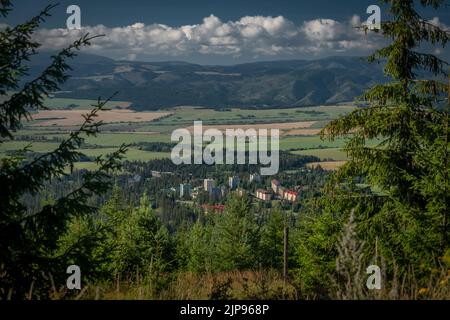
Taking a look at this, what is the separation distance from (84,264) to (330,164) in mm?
100621

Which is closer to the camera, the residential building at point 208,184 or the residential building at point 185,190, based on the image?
the residential building at point 185,190

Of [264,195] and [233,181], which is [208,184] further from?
[264,195]

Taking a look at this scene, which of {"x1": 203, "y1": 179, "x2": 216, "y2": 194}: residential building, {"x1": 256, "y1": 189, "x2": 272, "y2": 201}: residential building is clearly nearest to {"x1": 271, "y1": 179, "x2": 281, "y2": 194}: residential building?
{"x1": 256, "y1": 189, "x2": 272, "y2": 201}: residential building

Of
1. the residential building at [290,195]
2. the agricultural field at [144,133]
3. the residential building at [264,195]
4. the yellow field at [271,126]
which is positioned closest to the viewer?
the residential building at [290,195]

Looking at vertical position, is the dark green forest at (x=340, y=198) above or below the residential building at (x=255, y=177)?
above

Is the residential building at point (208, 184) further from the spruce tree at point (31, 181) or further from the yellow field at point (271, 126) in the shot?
the spruce tree at point (31, 181)

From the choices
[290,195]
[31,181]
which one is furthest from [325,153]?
[31,181]

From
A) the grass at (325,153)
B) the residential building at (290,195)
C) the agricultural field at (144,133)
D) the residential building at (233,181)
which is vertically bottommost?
the residential building at (233,181)

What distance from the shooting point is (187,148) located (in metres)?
145

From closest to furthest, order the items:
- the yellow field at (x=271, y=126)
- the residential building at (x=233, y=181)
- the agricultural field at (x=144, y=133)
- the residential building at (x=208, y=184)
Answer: the residential building at (x=208, y=184) < the agricultural field at (x=144, y=133) < the residential building at (x=233, y=181) < the yellow field at (x=271, y=126)

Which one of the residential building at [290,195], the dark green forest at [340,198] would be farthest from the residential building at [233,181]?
the dark green forest at [340,198]

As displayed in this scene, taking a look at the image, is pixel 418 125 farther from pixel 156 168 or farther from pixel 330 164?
pixel 156 168
